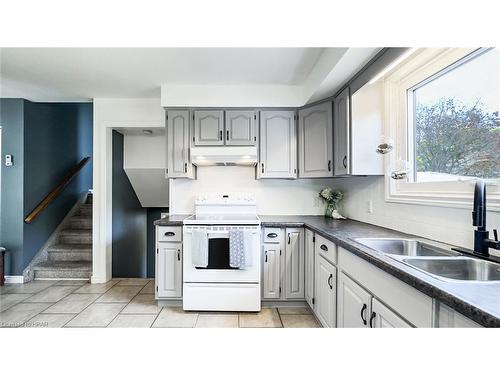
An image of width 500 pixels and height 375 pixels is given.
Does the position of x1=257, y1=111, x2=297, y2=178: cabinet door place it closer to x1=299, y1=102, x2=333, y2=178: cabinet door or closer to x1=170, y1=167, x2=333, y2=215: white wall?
x1=299, y1=102, x2=333, y2=178: cabinet door

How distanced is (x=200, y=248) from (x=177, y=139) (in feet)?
4.22

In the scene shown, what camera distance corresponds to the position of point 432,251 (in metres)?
1.45

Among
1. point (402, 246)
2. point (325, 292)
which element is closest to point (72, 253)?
point (325, 292)

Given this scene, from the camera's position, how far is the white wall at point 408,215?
1.39m

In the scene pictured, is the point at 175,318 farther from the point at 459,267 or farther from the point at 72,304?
the point at 459,267

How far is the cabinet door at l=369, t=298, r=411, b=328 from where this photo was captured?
1.04m

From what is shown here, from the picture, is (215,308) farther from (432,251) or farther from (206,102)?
(206,102)

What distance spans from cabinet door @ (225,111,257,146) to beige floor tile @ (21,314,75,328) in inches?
91.5

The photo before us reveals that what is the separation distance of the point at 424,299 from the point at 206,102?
2585 mm

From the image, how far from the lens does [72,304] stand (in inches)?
102

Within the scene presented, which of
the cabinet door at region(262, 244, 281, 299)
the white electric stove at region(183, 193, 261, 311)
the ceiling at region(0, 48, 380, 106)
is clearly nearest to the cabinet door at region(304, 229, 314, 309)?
the cabinet door at region(262, 244, 281, 299)

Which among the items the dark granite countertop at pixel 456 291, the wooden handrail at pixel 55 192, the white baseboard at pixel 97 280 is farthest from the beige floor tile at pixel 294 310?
the wooden handrail at pixel 55 192

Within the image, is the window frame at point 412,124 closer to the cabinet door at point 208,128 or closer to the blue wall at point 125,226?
the cabinet door at point 208,128
